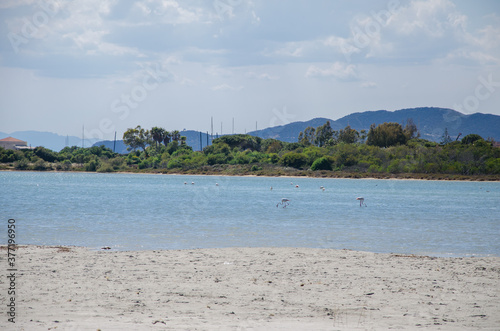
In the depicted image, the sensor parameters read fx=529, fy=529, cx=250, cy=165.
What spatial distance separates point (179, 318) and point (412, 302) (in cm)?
382

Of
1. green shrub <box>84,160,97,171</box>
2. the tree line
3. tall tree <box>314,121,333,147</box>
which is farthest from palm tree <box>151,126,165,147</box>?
tall tree <box>314,121,333,147</box>

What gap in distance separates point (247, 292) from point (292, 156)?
3756 inches

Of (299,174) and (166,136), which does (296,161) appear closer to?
(299,174)

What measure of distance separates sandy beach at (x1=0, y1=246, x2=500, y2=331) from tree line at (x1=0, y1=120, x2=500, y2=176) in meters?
83.0

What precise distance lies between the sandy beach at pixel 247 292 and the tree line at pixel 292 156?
272 feet

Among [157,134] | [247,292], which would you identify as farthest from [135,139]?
[247,292]

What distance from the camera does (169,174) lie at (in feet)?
371

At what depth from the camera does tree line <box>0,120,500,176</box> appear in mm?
91688

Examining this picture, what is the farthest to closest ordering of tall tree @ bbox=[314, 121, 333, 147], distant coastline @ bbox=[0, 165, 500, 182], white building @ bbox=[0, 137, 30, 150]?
white building @ bbox=[0, 137, 30, 150] → tall tree @ bbox=[314, 121, 333, 147] → distant coastline @ bbox=[0, 165, 500, 182]

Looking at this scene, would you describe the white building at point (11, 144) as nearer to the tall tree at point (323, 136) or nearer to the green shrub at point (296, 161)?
the tall tree at point (323, 136)

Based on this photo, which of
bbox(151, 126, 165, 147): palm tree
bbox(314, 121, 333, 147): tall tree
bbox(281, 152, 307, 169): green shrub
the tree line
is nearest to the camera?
the tree line

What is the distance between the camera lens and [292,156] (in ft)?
341

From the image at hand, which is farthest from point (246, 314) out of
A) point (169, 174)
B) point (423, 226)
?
point (169, 174)

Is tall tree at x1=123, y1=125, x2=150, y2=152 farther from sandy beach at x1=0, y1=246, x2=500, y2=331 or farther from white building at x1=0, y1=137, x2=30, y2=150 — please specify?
sandy beach at x1=0, y1=246, x2=500, y2=331
